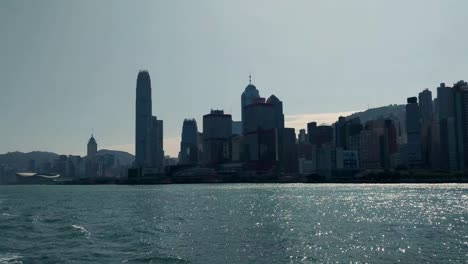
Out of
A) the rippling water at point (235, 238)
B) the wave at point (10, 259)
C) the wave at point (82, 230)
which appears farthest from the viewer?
the wave at point (82, 230)

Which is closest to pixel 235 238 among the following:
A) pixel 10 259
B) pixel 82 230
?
pixel 82 230

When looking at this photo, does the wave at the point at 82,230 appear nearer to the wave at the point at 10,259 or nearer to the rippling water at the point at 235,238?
the rippling water at the point at 235,238

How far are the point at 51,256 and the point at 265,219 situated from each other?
129 feet

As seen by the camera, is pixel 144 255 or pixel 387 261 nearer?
pixel 387 261

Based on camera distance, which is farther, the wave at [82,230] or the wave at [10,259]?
the wave at [82,230]

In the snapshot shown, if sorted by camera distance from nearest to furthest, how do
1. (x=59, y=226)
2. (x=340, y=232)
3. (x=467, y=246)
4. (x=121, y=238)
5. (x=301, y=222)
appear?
(x=467, y=246)
(x=121, y=238)
(x=340, y=232)
(x=59, y=226)
(x=301, y=222)

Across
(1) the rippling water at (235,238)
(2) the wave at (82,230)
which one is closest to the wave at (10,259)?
(1) the rippling water at (235,238)

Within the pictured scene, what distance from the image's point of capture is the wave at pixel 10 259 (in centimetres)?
4443

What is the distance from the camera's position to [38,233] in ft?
207

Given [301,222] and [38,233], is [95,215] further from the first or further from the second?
[301,222]

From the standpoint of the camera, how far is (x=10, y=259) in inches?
1799

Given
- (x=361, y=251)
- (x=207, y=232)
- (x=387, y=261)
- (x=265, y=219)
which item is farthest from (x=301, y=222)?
(x=387, y=261)

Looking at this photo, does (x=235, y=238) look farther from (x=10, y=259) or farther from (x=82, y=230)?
(x=10, y=259)

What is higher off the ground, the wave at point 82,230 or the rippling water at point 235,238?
the wave at point 82,230
